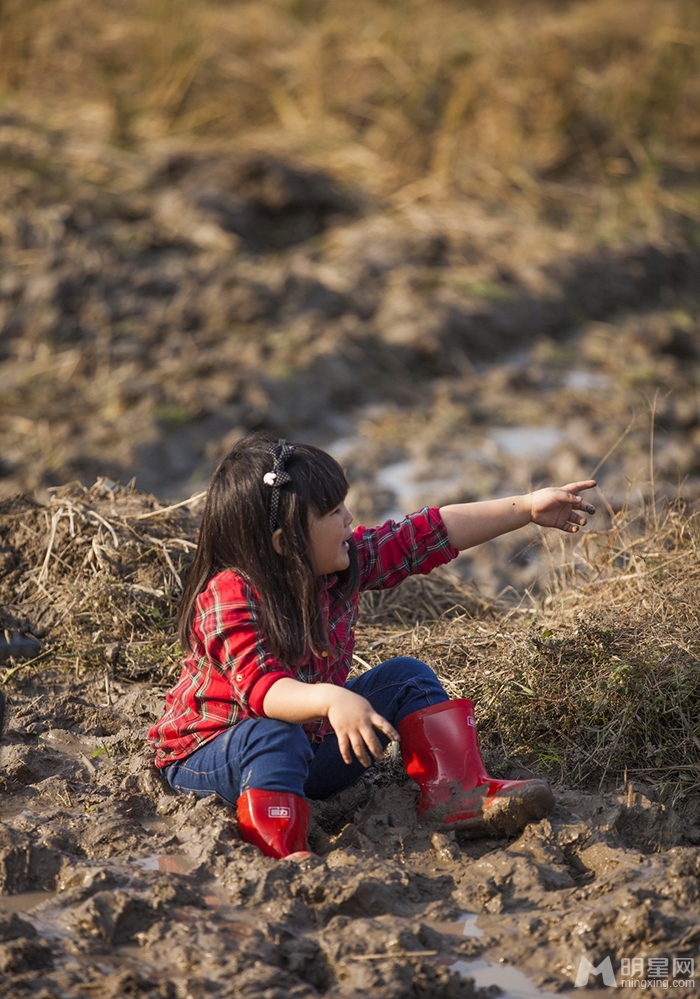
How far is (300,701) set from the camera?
94.7 inches

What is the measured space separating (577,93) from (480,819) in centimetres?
762

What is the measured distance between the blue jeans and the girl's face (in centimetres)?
37

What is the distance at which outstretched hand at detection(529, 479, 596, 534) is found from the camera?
2953mm

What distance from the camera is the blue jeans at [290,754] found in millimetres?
2541

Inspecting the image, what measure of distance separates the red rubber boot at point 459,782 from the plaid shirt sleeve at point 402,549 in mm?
406

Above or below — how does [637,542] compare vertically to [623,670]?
above

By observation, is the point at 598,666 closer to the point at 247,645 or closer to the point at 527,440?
the point at 247,645

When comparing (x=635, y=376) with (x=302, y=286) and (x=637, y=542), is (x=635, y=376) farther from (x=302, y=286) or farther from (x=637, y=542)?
(x=637, y=542)

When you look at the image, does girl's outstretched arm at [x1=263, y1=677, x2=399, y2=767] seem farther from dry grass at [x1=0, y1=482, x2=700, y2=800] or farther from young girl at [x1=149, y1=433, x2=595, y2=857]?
dry grass at [x1=0, y1=482, x2=700, y2=800]

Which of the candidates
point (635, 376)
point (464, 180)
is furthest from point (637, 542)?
point (464, 180)

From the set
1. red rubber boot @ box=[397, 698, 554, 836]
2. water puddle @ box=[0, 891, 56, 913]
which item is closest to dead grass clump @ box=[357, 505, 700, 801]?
red rubber boot @ box=[397, 698, 554, 836]

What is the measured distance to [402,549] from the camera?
2.96 meters

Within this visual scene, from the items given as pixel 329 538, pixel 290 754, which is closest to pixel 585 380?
pixel 329 538

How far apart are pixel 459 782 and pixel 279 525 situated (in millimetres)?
743
